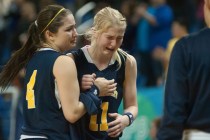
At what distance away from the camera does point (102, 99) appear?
567 centimetres

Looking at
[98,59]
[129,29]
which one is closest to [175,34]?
[129,29]

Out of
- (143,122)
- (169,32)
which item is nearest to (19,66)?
(143,122)

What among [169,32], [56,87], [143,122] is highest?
[56,87]

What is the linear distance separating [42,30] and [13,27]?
32.2 ft

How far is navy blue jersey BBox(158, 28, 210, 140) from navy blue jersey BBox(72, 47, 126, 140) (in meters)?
1.15

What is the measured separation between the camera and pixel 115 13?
5.63 m

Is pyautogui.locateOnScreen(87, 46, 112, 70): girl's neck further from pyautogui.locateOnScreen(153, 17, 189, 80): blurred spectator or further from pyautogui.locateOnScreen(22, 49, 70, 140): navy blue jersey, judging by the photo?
pyautogui.locateOnScreen(153, 17, 189, 80): blurred spectator

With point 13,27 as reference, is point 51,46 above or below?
above

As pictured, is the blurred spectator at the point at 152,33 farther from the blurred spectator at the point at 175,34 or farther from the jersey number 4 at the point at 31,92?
the jersey number 4 at the point at 31,92

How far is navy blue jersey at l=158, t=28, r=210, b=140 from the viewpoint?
4.53 meters

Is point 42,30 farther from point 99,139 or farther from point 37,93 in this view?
point 99,139

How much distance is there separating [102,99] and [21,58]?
759mm

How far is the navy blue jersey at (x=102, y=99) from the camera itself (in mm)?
5641

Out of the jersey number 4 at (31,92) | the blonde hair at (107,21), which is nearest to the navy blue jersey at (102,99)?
the blonde hair at (107,21)
